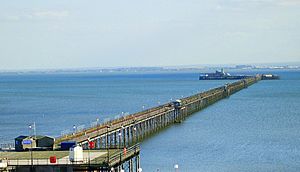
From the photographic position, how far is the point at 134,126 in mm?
80188

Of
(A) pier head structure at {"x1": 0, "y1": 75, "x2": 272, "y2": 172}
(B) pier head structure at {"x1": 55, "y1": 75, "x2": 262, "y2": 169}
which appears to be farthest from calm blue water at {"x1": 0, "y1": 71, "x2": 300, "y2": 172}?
(A) pier head structure at {"x1": 0, "y1": 75, "x2": 272, "y2": 172}

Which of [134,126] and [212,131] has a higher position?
[134,126]

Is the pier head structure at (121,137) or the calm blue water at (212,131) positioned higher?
the pier head structure at (121,137)

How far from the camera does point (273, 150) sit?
6669 cm

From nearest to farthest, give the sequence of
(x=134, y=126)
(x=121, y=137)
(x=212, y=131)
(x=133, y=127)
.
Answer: (x=121, y=137) → (x=133, y=127) → (x=134, y=126) → (x=212, y=131)

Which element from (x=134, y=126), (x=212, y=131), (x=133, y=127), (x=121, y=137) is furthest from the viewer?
(x=212, y=131)

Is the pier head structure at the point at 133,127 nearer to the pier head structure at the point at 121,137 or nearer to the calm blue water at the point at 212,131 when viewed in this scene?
the pier head structure at the point at 121,137

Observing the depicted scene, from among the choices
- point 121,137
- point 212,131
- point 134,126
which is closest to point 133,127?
point 134,126

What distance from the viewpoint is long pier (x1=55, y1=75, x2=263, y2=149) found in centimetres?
6219

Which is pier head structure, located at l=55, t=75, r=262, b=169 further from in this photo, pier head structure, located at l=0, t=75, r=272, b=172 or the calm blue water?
the calm blue water

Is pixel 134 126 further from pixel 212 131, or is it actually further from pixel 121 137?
pixel 212 131

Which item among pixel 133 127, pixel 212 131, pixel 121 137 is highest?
pixel 133 127

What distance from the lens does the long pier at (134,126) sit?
62.2m

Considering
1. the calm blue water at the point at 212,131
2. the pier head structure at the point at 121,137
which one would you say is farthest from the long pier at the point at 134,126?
the calm blue water at the point at 212,131
